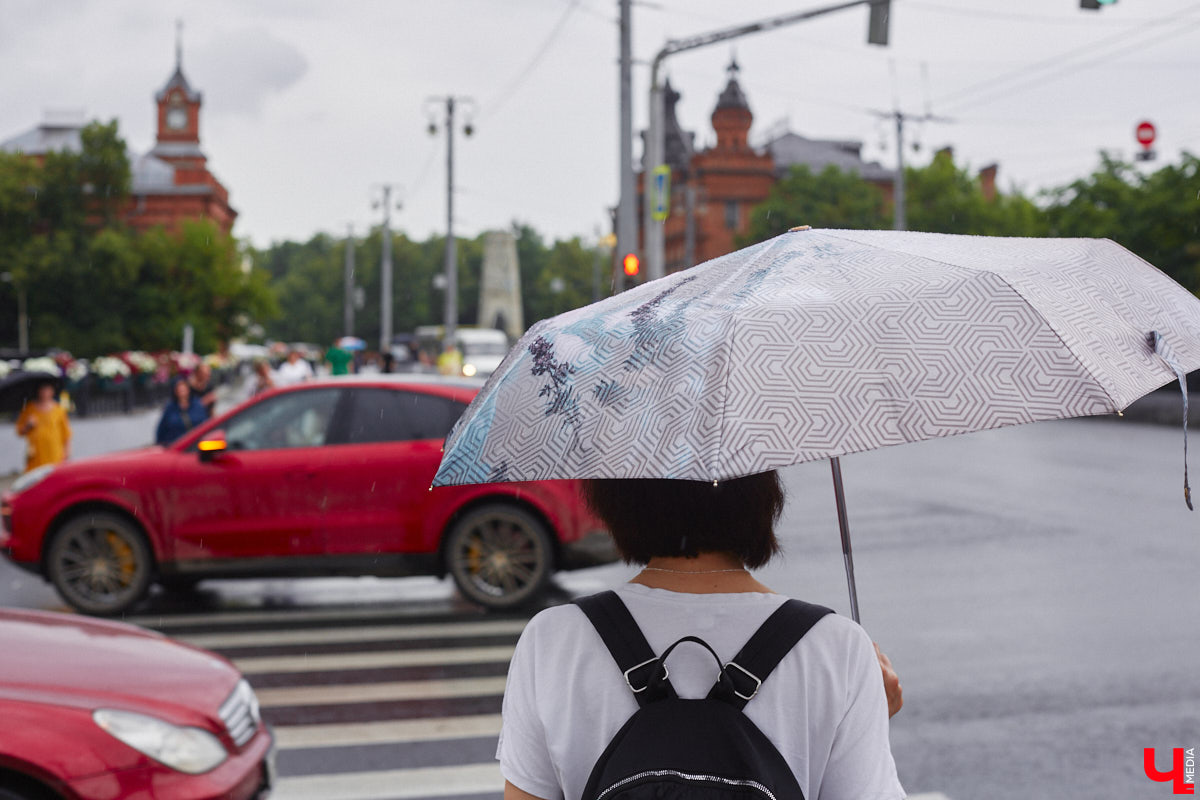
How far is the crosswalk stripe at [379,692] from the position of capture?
20.6ft

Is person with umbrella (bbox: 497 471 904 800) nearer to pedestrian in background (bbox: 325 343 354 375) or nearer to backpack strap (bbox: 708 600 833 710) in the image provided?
backpack strap (bbox: 708 600 833 710)

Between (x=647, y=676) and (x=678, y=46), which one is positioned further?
(x=678, y=46)

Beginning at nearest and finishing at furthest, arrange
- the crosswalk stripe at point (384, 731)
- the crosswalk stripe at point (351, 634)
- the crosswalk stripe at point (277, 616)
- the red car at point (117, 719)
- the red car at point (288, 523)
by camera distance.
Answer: the red car at point (117, 719) → the crosswalk stripe at point (384, 731) → the crosswalk stripe at point (351, 634) → the crosswalk stripe at point (277, 616) → the red car at point (288, 523)

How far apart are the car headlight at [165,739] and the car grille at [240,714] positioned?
0.62 feet

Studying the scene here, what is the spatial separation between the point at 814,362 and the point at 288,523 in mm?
7171

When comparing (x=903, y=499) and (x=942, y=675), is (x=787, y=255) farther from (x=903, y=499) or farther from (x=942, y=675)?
(x=903, y=499)

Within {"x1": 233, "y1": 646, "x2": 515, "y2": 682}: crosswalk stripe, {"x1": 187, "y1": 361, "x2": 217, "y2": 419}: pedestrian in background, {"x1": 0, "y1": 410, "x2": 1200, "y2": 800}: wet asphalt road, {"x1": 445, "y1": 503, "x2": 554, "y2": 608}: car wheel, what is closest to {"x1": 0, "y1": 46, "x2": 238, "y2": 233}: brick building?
{"x1": 187, "y1": 361, "x2": 217, "y2": 419}: pedestrian in background

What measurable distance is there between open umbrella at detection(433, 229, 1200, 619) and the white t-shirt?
0.23 meters

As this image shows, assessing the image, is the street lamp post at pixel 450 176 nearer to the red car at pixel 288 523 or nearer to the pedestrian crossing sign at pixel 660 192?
the pedestrian crossing sign at pixel 660 192

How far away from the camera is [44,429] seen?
1256 centimetres

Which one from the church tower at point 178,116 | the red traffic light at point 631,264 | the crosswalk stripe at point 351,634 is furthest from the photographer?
the church tower at point 178,116

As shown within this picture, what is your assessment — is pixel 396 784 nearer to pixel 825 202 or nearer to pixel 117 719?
pixel 117 719

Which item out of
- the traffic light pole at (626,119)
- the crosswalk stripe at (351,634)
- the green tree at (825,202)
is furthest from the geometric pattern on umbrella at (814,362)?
the green tree at (825,202)

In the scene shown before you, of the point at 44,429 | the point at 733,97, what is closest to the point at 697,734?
the point at 44,429
